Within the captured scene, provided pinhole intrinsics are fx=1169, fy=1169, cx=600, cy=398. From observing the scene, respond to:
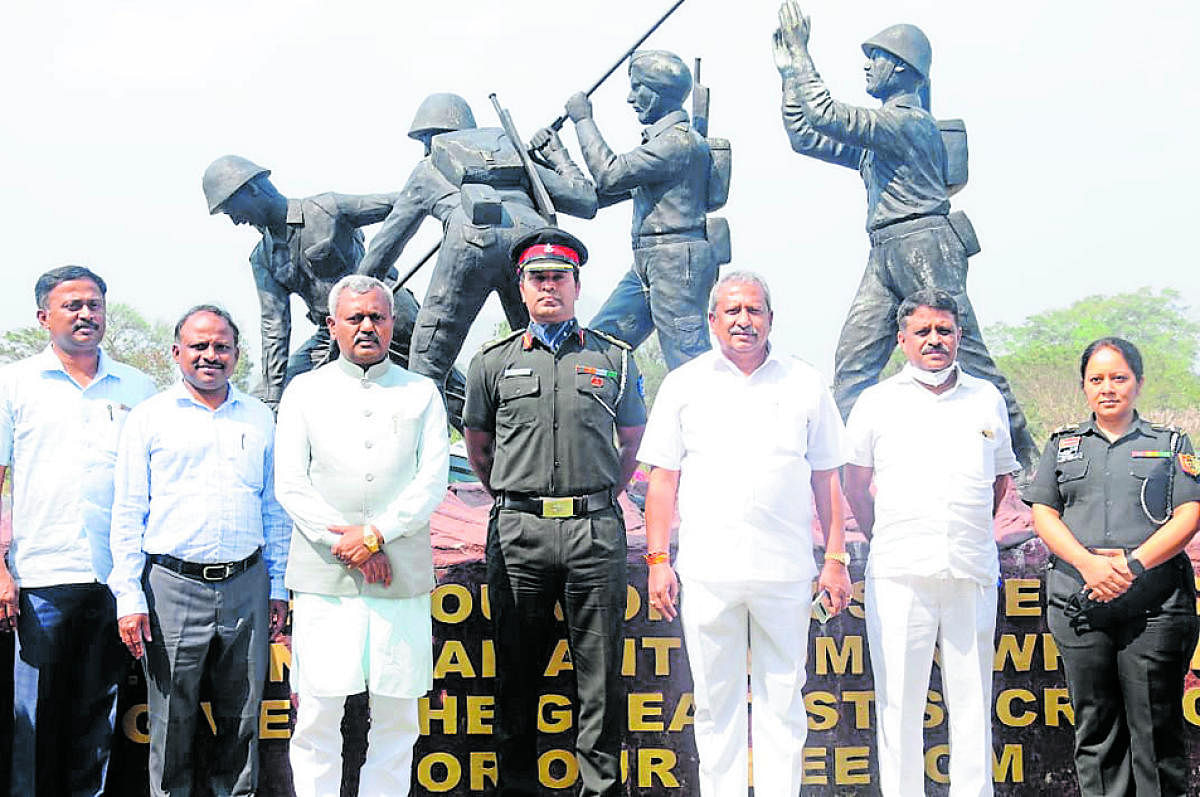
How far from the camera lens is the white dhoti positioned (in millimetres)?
3199

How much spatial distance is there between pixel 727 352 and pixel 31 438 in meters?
2.10

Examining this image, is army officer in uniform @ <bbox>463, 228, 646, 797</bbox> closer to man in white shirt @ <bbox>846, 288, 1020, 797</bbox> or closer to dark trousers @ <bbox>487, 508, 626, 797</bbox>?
dark trousers @ <bbox>487, 508, 626, 797</bbox>

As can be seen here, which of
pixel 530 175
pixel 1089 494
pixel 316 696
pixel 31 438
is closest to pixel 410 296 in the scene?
pixel 530 175

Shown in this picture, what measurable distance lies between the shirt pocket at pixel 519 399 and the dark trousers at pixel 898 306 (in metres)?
2.75

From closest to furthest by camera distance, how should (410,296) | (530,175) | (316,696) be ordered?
(316,696), (530,175), (410,296)

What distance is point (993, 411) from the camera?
3453 millimetres

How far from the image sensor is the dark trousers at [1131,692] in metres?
3.30

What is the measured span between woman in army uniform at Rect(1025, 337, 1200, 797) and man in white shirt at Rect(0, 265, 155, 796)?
282 centimetres

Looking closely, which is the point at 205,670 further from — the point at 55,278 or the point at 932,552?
the point at 932,552

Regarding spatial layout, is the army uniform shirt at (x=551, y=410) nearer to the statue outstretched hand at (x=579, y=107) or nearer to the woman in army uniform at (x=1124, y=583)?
the woman in army uniform at (x=1124, y=583)

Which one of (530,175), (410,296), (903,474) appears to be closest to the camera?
(903,474)

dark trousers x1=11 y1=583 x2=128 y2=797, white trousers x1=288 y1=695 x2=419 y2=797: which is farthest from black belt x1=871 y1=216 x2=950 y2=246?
→ dark trousers x1=11 y1=583 x2=128 y2=797

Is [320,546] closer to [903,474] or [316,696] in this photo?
[316,696]

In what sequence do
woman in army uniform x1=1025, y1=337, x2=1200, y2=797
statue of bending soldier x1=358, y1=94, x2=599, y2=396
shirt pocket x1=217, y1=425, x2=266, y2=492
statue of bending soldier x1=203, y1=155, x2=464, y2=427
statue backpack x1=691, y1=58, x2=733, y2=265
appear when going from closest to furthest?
woman in army uniform x1=1025, y1=337, x2=1200, y2=797
shirt pocket x1=217, y1=425, x2=266, y2=492
statue of bending soldier x1=358, y1=94, x2=599, y2=396
statue backpack x1=691, y1=58, x2=733, y2=265
statue of bending soldier x1=203, y1=155, x2=464, y2=427
